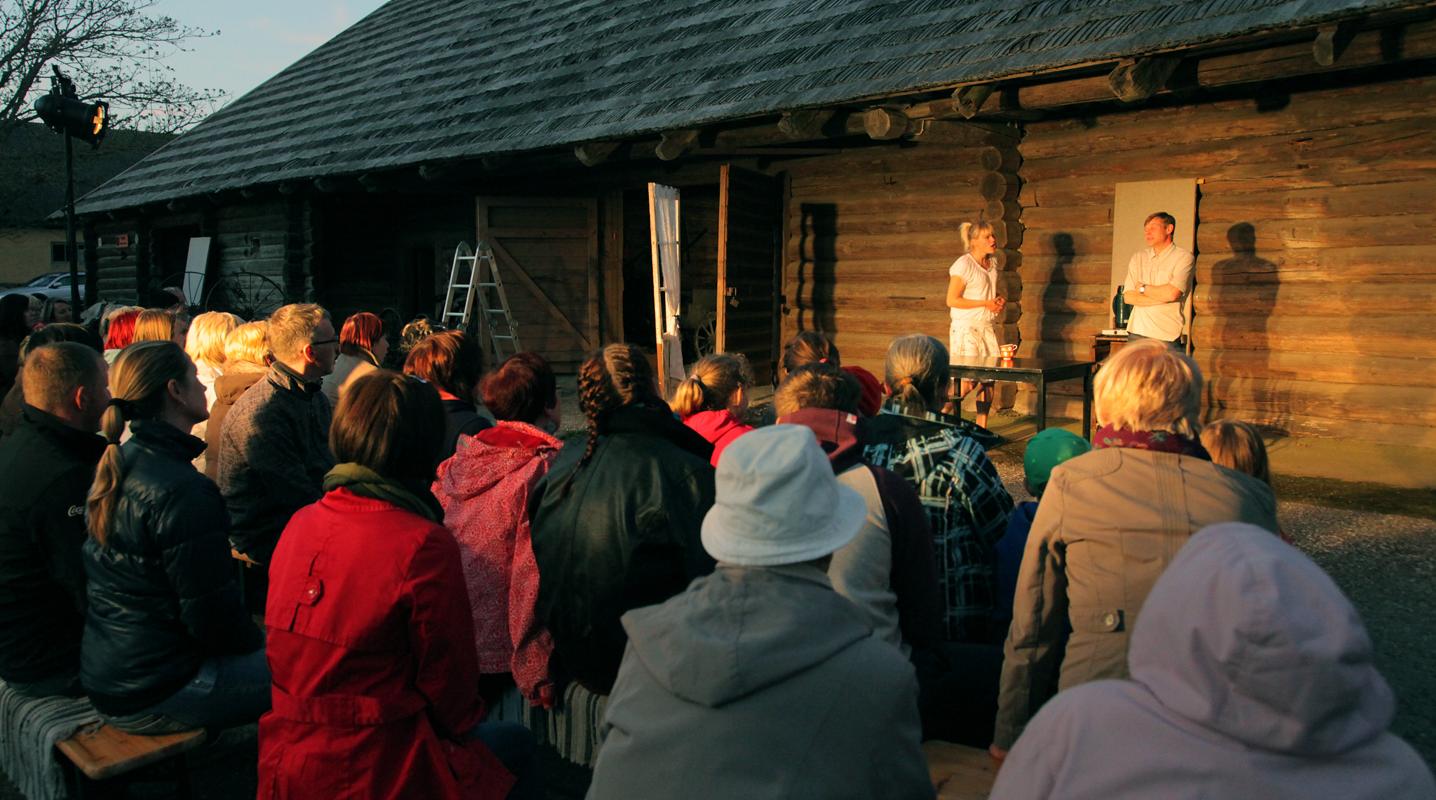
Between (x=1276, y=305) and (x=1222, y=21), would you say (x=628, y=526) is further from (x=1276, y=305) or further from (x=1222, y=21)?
(x=1276, y=305)

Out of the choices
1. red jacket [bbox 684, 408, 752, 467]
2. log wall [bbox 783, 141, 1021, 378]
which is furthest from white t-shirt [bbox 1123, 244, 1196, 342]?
red jacket [bbox 684, 408, 752, 467]

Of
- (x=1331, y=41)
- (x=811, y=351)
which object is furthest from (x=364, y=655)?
(x=1331, y=41)

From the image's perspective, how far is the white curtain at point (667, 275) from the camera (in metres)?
10.0

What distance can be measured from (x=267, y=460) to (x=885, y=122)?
539 centimetres

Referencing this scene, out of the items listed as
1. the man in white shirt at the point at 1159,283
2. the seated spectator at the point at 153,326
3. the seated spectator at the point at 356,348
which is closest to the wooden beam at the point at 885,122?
the man in white shirt at the point at 1159,283

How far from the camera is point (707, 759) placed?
1494mm

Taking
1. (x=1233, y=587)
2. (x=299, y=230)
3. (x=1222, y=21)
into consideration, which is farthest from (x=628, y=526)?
(x=299, y=230)

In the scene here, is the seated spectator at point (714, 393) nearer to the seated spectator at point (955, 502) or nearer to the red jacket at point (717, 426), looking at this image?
the red jacket at point (717, 426)

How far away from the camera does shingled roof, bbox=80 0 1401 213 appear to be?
6.97 meters

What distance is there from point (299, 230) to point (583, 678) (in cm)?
1289

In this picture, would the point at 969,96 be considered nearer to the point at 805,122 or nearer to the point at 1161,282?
the point at 805,122

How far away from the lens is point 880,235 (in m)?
10.3

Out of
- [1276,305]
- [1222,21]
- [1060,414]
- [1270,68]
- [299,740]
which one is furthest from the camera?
[1060,414]

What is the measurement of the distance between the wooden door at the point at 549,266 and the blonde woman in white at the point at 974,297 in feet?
19.0
